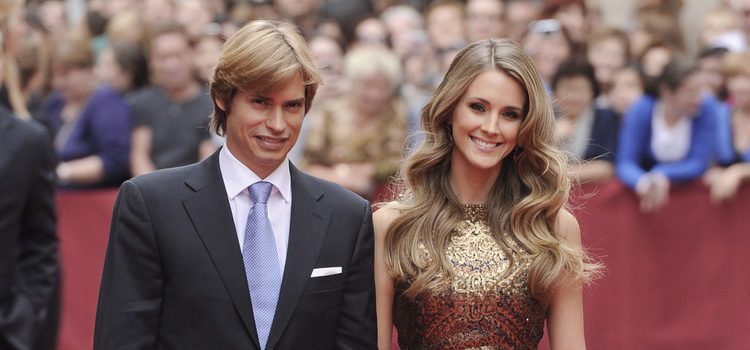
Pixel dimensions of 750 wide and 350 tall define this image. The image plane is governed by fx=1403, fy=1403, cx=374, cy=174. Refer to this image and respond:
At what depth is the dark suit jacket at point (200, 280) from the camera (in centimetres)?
430

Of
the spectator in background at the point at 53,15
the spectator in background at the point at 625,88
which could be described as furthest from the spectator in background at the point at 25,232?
the spectator in background at the point at 53,15

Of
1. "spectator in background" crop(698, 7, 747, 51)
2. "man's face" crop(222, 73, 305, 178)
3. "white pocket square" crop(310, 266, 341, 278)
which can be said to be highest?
"man's face" crop(222, 73, 305, 178)

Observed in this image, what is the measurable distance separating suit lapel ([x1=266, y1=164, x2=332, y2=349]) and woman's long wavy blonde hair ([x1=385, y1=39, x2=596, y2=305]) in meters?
0.54

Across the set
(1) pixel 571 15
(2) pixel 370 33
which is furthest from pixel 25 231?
(1) pixel 571 15

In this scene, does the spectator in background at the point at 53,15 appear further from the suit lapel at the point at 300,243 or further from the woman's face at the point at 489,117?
the suit lapel at the point at 300,243

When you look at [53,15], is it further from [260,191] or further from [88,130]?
[260,191]

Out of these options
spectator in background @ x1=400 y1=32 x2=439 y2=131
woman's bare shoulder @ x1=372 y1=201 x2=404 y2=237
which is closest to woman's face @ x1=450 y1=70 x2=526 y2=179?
woman's bare shoulder @ x1=372 y1=201 x2=404 y2=237

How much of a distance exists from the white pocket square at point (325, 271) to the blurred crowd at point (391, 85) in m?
2.58

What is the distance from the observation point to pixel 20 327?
241 inches

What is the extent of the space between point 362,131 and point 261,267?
4.20 meters

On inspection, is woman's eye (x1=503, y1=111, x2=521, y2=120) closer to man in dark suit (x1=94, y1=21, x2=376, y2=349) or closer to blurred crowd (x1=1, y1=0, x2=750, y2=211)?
man in dark suit (x1=94, y1=21, x2=376, y2=349)

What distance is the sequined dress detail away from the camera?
4.98 meters

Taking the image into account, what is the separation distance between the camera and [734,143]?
8.12 meters

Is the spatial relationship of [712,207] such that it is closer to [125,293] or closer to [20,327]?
[20,327]
